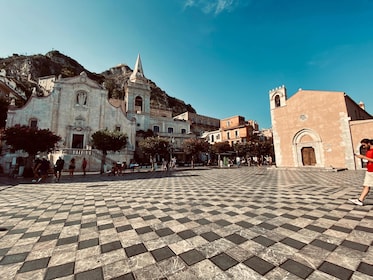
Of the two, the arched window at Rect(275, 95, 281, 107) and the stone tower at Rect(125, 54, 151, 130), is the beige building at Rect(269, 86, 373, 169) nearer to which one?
the arched window at Rect(275, 95, 281, 107)

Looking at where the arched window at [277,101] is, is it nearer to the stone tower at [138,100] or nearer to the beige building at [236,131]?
the beige building at [236,131]

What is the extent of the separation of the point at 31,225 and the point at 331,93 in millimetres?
26032

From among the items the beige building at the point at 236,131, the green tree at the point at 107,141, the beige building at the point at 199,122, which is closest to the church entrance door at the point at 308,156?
the beige building at the point at 236,131

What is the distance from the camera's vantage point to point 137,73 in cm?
3756

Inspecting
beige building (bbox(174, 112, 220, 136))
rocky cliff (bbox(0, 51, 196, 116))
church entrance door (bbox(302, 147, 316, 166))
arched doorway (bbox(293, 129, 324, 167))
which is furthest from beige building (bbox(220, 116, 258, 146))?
rocky cliff (bbox(0, 51, 196, 116))

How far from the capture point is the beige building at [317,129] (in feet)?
55.8

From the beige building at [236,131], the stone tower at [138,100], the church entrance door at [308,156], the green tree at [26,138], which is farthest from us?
the beige building at [236,131]

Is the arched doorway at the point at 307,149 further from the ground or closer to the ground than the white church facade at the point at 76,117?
closer to the ground

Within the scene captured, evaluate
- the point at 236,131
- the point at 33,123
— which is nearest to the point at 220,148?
the point at 236,131

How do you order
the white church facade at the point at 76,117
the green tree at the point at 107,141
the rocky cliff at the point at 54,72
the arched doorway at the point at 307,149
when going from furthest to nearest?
the rocky cliff at the point at 54,72 → the white church facade at the point at 76,117 → the arched doorway at the point at 307,149 → the green tree at the point at 107,141

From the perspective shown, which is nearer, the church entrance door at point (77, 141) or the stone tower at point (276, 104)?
the stone tower at point (276, 104)

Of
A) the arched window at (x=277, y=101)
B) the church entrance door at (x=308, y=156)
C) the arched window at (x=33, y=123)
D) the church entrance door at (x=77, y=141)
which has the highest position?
the arched window at (x=277, y=101)

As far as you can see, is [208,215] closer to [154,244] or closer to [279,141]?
[154,244]

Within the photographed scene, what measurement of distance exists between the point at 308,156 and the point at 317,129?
333 centimetres
